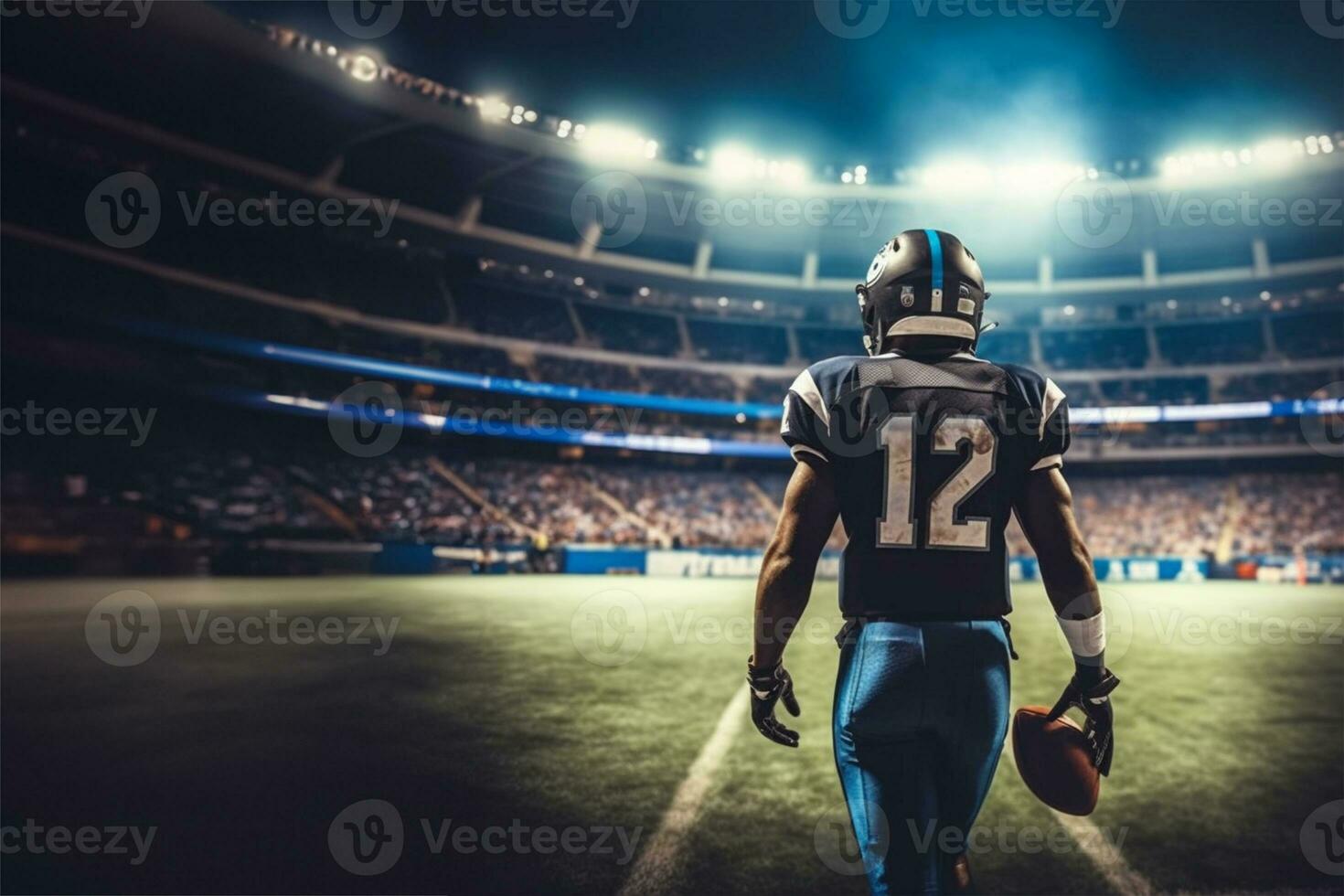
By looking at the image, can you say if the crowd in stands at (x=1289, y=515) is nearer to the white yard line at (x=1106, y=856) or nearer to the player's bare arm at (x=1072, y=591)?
the white yard line at (x=1106, y=856)

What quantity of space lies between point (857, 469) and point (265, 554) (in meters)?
22.1

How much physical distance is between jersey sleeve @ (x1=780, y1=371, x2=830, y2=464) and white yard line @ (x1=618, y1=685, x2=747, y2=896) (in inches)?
88.9

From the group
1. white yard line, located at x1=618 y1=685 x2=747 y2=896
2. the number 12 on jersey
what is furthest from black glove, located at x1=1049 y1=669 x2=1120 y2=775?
white yard line, located at x1=618 y1=685 x2=747 y2=896

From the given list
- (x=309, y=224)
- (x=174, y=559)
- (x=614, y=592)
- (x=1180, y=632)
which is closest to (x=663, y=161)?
(x=309, y=224)

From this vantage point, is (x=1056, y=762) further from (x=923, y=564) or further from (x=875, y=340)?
(x=875, y=340)

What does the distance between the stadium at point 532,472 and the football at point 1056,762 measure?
44.7 inches

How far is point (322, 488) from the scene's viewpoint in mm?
28172

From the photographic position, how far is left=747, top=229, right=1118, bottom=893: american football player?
2.07m

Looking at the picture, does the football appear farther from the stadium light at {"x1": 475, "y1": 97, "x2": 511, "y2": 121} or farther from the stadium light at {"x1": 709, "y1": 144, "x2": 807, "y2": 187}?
the stadium light at {"x1": 709, "y1": 144, "x2": 807, "y2": 187}

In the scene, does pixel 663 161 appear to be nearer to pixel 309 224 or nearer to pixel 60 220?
pixel 309 224

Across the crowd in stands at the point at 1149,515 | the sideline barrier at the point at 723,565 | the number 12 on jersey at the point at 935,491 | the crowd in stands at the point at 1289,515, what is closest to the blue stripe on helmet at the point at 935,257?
the number 12 on jersey at the point at 935,491

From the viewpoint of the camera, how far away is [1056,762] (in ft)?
7.87

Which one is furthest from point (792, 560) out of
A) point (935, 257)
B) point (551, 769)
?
point (551, 769)

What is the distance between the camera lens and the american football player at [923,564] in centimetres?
207
